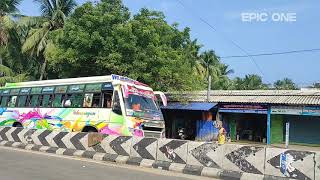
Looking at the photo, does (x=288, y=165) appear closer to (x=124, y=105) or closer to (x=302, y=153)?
(x=302, y=153)

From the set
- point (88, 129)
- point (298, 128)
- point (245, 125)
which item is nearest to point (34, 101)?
point (88, 129)

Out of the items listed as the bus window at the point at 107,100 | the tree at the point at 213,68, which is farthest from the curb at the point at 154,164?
the tree at the point at 213,68

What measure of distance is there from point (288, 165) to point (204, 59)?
1623 inches

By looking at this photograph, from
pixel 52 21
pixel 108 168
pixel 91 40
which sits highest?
pixel 52 21

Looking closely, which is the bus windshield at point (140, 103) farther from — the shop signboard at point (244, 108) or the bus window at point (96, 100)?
the shop signboard at point (244, 108)

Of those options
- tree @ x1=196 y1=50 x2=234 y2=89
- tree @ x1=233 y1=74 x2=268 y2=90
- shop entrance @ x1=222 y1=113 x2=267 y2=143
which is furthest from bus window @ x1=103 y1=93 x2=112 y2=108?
tree @ x1=233 y1=74 x2=268 y2=90

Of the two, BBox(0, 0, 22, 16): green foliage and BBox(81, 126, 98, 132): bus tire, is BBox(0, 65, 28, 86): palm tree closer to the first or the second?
BBox(0, 0, 22, 16): green foliage

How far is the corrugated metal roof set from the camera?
2580 centimetres

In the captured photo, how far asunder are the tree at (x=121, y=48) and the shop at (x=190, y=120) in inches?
91.7

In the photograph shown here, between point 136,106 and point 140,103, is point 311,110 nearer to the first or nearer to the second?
point 140,103

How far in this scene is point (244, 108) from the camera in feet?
89.2

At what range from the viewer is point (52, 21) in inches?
1369

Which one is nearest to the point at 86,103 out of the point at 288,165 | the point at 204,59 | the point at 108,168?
the point at 108,168

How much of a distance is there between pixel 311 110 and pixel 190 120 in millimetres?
8064
